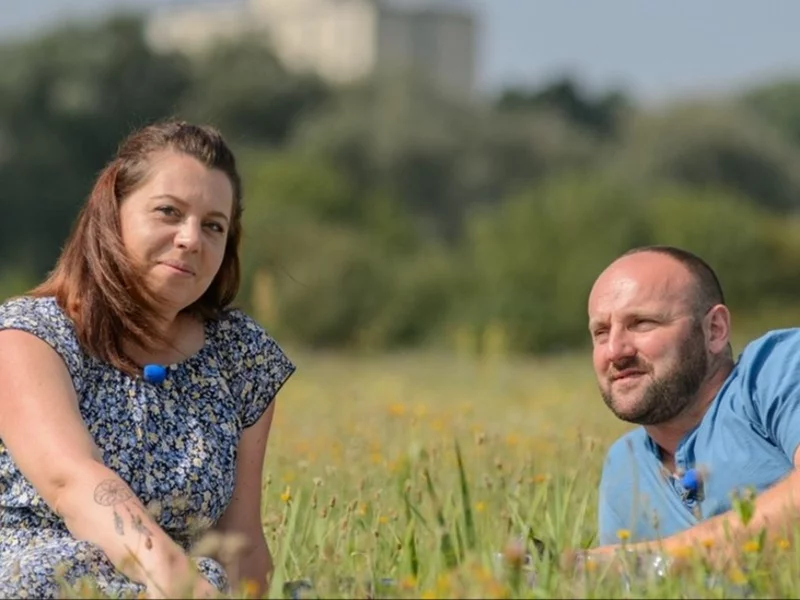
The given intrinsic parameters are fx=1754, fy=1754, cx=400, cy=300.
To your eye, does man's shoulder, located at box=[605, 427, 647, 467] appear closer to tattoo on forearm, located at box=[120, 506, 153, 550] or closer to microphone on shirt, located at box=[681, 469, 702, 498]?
microphone on shirt, located at box=[681, 469, 702, 498]

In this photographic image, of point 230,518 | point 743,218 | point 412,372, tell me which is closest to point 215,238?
point 230,518

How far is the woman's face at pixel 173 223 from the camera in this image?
3885 millimetres

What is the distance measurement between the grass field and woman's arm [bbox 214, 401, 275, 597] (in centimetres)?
7

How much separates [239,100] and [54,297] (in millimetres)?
52781

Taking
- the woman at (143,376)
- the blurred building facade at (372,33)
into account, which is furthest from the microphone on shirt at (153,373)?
the blurred building facade at (372,33)

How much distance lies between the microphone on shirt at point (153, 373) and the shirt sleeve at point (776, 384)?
131cm

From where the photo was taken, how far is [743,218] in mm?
27859

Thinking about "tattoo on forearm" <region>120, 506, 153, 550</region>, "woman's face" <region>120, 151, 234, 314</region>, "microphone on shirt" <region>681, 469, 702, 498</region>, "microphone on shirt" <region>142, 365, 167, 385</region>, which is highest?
"woman's face" <region>120, 151, 234, 314</region>

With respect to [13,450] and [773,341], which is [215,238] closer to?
[13,450]

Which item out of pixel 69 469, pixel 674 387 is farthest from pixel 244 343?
pixel 674 387

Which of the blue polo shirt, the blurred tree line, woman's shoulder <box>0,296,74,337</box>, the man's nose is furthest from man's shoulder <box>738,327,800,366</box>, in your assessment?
the blurred tree line

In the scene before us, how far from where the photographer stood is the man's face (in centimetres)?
401

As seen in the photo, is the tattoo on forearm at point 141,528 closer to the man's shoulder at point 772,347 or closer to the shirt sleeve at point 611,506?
the shirt sleeve at point 611,506

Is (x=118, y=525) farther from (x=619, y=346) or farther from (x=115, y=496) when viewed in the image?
(x=619, y=346)
